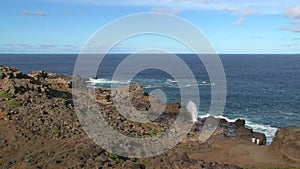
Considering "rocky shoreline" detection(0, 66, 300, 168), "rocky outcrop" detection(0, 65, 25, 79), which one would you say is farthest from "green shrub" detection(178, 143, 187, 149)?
"rocky outcrop" detection(0, 65, 25, 79)

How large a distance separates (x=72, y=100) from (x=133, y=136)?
12417mm

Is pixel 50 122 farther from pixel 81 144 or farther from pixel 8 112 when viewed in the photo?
pixel 81 144

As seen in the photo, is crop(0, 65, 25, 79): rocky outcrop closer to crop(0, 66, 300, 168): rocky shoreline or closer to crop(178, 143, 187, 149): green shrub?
crop(0, 66, 300, 168): rocky shoreline

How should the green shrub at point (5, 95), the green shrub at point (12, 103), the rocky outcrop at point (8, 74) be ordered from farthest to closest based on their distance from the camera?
the rocky outcrop at point (8, 74)
the green shrub at point (5, 95)
the green shrub at point (12, 103)

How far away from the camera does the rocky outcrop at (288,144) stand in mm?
30039

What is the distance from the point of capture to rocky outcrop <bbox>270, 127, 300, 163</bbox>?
3004cm

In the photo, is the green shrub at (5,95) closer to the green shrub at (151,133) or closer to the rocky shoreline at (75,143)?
the rocky shoreline at (75,143)

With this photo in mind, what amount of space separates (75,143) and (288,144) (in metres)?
19.4

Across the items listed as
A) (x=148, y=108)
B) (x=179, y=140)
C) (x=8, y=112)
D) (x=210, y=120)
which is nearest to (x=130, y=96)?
(x=148, y=108)

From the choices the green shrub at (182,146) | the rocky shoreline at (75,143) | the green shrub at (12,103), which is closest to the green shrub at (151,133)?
the rocky shoreline at (75,143)

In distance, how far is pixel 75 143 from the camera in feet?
89.0

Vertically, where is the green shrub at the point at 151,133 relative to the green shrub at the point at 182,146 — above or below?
above

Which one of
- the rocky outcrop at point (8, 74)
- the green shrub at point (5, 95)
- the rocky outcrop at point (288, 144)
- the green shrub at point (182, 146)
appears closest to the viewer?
the rocky outcrop at point (288, 144)

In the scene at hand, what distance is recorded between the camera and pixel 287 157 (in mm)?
30453
